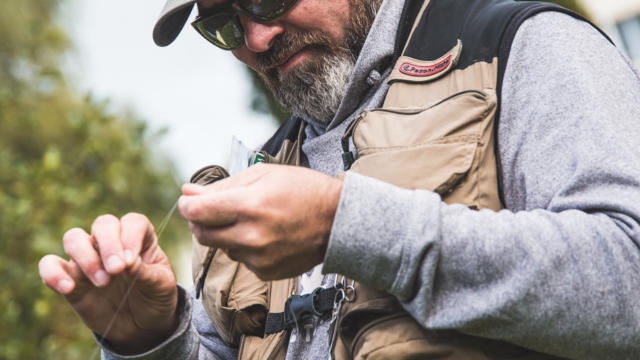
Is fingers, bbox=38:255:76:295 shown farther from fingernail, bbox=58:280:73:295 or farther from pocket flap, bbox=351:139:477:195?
pocket flap, bbox=351:139:477:195

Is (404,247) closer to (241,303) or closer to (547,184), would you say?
(547,184)

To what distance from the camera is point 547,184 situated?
1.34 metres

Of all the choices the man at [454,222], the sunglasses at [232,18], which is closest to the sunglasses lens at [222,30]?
the sunglasses at [232,18]

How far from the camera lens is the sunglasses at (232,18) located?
7.08 ft

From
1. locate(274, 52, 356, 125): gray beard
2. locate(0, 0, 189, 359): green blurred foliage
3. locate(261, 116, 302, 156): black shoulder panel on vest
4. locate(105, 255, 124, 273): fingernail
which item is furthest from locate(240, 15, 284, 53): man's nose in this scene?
locate(0, 0, 189, 359): green blurred foliage

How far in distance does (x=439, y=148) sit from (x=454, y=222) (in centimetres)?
32

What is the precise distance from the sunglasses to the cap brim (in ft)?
0.28

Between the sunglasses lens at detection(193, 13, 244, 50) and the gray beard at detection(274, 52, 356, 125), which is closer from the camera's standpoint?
the gray beard at detection(274, 52, 356, 125)

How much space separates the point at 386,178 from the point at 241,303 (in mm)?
797

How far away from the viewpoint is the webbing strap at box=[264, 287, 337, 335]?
1727 mm

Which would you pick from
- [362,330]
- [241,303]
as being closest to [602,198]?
[362,330]

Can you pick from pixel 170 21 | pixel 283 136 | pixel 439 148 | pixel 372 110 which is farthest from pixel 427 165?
pixel 170 21

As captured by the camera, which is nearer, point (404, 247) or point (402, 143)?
point (404, 247)

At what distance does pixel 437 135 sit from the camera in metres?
1.47
